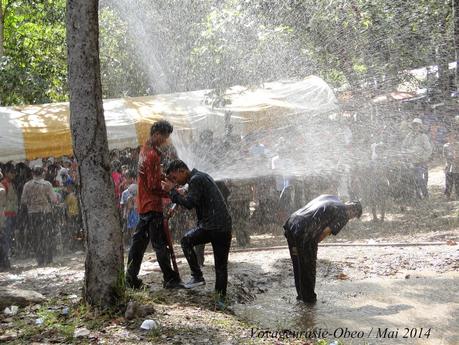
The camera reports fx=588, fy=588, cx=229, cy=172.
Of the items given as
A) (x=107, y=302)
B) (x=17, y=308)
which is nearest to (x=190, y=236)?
(x=107, y=302)

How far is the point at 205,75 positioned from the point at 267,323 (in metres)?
8.63

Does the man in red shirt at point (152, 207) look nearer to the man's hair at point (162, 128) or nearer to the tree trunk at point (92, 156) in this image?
the man's hair at point (162, 128)

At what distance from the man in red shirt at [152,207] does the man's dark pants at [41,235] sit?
15.3 ft

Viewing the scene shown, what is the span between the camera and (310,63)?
16.1 meters

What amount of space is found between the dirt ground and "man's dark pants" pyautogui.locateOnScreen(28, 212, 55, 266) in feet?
1.04

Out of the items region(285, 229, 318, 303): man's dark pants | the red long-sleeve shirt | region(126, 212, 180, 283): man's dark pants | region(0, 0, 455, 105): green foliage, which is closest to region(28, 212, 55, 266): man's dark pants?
region(0, 0, 455, 105): green foliage

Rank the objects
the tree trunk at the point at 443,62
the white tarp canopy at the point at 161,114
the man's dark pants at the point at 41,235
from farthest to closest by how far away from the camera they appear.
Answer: the tree trunk at the point at 443,62, the white tarp canopy at the point at 161,114, the man's dark pants at the point at 41,235

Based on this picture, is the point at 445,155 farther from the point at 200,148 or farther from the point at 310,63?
the point at 200,148

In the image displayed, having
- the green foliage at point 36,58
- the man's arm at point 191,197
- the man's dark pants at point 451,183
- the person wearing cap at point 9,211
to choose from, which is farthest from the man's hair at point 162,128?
the green foliage at point 36,58

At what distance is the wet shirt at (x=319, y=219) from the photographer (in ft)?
21.9

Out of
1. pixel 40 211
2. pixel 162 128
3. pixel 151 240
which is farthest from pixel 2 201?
pixel 162 128

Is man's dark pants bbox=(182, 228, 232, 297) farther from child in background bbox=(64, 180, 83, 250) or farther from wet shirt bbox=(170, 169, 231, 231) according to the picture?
child in background bbox=(64, 180, 83, 250)

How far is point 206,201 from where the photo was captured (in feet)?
21.9

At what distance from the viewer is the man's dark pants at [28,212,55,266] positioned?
11047mm
